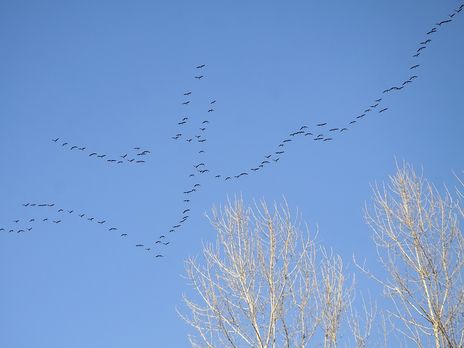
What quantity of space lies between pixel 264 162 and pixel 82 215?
256 inches

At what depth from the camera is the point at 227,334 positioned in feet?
27.9

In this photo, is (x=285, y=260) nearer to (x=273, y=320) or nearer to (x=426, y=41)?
(x=273, y=320)

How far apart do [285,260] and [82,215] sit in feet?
33.7

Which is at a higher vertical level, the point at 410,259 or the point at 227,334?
the point at 410,259

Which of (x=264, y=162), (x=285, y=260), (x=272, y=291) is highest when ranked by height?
(x=264, y=162)

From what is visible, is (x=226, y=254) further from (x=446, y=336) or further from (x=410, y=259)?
(x=446, y=336)

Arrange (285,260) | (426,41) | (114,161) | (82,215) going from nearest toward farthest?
(285,260)
(426,41)
(114,161)
(82,215)

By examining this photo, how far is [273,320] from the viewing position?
8.24 metres

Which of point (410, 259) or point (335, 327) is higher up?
point (410, 259)

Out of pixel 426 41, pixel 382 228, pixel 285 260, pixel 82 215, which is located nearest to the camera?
pixel 285 260

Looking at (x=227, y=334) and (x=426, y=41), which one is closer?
(x=227, y=334)

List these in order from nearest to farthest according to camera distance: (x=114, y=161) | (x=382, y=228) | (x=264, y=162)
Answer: (x=382, y=228) → (x=264, y=162) → (x=114, y=161)

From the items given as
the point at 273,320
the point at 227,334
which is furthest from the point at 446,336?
the point at 227,334

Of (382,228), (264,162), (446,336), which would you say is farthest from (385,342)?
(264,162)
